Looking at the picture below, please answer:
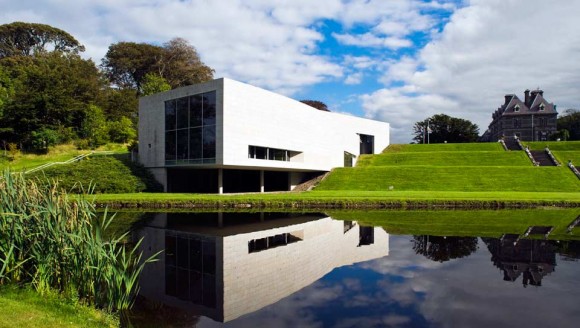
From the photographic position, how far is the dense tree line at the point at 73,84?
41844mm

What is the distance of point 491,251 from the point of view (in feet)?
38.5

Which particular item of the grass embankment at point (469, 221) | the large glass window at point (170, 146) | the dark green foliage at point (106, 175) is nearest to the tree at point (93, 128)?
the dark green foliage at point (106, 175)

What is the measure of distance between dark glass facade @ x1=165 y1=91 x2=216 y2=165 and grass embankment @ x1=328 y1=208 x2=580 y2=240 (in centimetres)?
1221

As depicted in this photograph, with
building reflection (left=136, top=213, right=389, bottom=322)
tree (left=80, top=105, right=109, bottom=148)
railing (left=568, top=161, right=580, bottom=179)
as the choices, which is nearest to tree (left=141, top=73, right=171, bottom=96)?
tree (left=80, top=105, right=109, bottom=148)

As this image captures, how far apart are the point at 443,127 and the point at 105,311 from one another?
76021 millimetres

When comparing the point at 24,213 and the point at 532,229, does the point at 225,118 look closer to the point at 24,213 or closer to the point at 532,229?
the point at 532,229

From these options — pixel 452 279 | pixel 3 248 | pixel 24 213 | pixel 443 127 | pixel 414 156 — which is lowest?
pixel 452 279

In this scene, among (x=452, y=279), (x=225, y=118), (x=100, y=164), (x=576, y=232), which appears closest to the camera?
(x=452, y=279)

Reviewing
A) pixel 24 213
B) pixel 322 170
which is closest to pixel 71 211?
pixel 24 213

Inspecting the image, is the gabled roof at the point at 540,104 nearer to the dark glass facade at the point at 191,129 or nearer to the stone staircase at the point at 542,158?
the stone staircase at the point at 542,158

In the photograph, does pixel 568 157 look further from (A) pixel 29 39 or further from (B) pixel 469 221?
(A) pixel 29 39

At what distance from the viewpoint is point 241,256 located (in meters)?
11.1

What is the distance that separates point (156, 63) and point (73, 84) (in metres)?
18.4

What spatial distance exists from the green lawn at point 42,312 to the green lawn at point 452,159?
41428 mm
